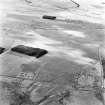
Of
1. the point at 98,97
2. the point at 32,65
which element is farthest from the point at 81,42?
the point at 98,97

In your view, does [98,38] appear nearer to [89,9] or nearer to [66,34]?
[66,34]

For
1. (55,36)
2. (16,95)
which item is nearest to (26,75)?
(16,95)

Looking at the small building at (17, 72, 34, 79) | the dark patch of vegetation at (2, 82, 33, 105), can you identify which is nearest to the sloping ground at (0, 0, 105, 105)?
the small building at (17, 72, 34, 79)

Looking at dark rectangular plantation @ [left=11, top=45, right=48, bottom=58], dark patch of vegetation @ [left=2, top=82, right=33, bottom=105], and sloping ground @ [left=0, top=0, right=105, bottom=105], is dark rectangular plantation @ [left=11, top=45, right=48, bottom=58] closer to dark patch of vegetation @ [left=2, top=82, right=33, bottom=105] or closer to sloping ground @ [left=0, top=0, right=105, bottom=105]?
sloping ground @ [left=0, top=0, right=105, bottom=105]

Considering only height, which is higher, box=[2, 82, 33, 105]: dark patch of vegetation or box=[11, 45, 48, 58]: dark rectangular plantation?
box=[11, 45, 48, 58]: dark rectangular plantation

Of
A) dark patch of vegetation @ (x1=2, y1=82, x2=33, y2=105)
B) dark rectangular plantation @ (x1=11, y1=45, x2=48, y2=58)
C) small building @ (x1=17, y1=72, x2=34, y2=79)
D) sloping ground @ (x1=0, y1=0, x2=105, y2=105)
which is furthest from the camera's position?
dark rectangular plantation @ (x1=11, y1=45, x2=48, y2=58)

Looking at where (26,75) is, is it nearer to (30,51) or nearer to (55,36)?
(30,51)

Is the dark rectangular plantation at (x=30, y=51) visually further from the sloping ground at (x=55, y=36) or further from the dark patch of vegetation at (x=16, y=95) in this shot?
the dark patch of vegetation at (x=16, y=95)

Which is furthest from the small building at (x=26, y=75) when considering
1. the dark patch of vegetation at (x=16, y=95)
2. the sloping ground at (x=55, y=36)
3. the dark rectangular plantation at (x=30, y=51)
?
the dark rectangular plantation at (x=30, y=51)
